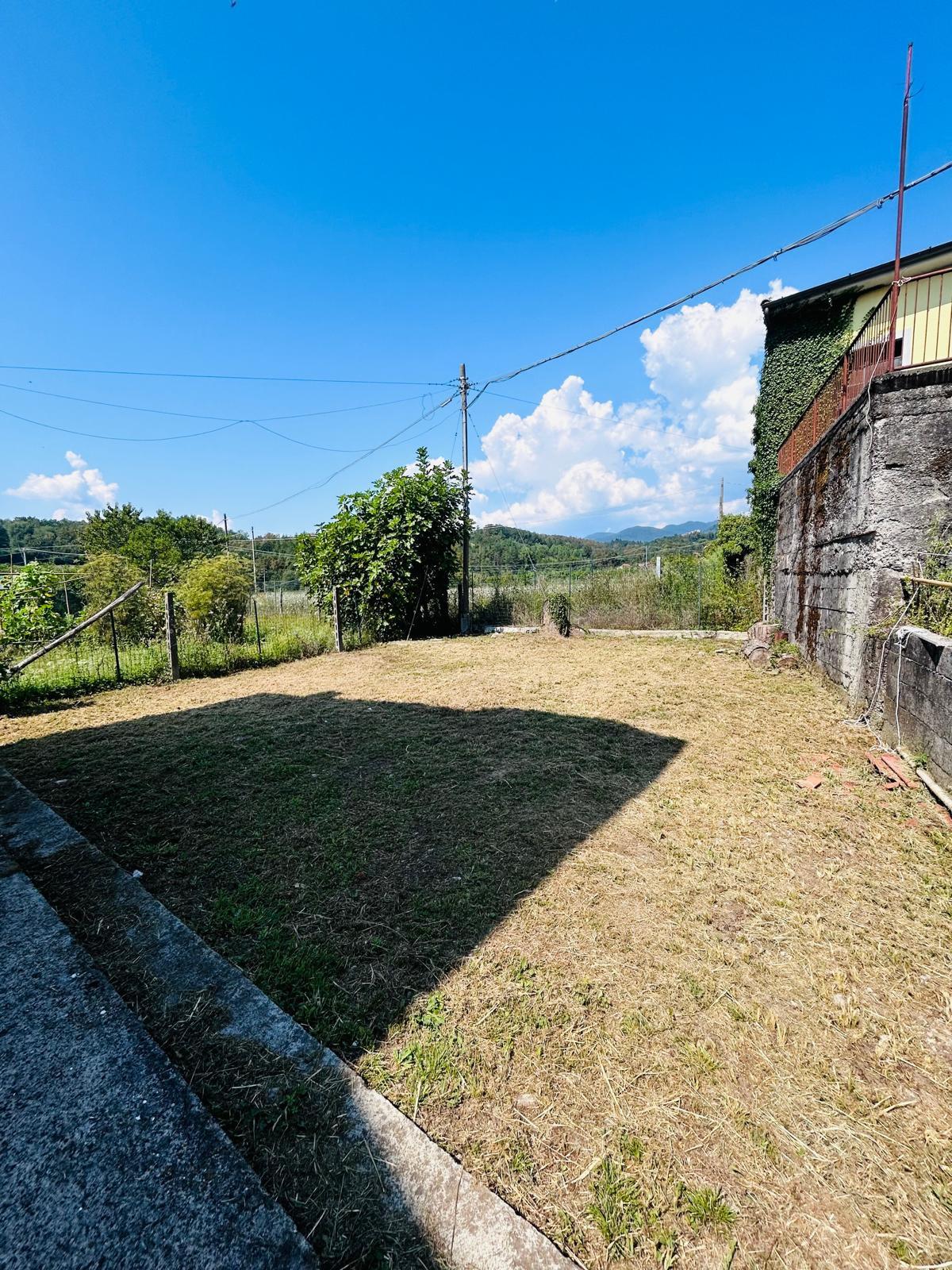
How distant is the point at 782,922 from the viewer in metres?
2.14

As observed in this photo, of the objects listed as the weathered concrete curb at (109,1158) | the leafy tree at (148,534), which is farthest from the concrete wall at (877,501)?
the leafy tree at (148,534)

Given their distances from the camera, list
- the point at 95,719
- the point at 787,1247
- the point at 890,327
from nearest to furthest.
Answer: the point at 787,1247
the point at 890,327
the point at 95,719

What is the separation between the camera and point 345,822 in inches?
118

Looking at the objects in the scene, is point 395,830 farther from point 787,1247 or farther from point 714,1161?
point 787,1247

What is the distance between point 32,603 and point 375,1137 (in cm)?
950

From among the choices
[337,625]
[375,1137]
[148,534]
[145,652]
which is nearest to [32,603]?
[145,652]

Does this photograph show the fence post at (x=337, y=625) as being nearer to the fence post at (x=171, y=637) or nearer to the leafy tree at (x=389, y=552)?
the leafy tree at (x=389, y=552)

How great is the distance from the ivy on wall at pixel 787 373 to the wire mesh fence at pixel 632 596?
3.82 ft

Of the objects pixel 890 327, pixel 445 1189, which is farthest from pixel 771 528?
pixel 445 1189

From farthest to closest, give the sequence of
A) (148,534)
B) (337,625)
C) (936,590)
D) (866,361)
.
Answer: (148,534)
(337,625)
(866,361)
(936,590)

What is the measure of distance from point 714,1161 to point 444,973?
3.00 ft

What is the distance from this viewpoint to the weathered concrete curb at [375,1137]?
1069 mm

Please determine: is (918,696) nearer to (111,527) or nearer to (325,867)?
(325,867)

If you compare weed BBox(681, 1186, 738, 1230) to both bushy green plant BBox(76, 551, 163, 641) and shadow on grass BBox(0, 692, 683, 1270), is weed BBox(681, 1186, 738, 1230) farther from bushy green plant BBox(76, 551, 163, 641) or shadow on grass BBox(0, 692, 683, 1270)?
bushy green plant BBox(76, 551, 163, 641)
